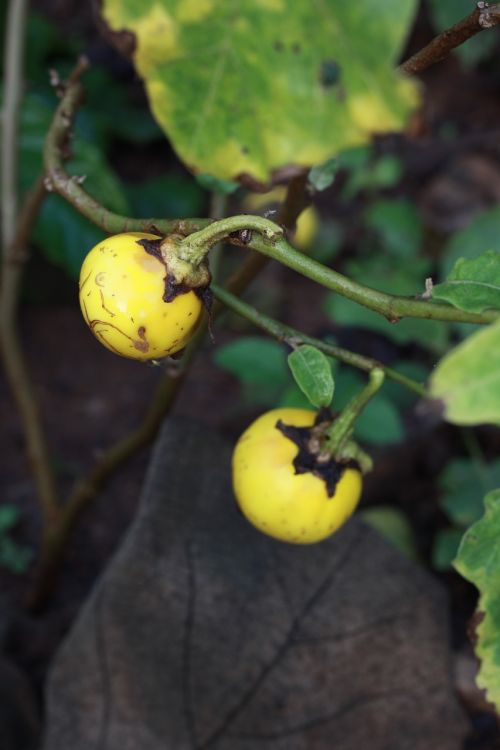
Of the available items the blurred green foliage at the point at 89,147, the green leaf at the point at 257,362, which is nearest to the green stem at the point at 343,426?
the green leaf at the point at 257,362

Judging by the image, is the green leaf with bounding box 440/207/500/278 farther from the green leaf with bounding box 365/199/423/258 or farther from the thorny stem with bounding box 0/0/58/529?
the thorny stem with bounding box 0/0/58/529

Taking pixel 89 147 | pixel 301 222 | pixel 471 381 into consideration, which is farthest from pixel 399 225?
pixel 471 381

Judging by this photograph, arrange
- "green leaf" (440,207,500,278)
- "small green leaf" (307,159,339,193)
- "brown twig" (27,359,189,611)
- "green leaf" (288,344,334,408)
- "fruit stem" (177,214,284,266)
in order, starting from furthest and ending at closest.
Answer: "green leaf" (440,207,500,278), "brown twig" (27,359,189,611), "small green leaf" (307,159,339,193), "green leaf" (288,344,334,408), "fruit stem" (177,214,284,266)

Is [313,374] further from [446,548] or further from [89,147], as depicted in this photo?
[89,147]

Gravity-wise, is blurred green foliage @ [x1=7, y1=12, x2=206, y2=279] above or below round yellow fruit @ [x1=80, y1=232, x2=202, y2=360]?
below

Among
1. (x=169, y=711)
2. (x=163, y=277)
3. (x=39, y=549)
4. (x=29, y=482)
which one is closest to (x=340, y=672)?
(x=169, y=711)

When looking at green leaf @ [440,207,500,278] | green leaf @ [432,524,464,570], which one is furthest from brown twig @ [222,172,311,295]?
green leaf @ [440,207,500,278]

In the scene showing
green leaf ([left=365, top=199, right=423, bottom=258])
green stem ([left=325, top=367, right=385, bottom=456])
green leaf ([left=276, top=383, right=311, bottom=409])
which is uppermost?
green stem ([left=325, top=367, right=385, bottom=456])
